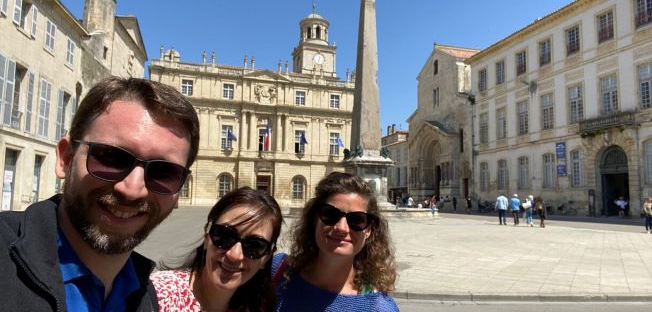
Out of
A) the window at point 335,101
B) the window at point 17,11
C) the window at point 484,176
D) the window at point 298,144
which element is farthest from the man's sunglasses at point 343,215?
the window at point 335,101

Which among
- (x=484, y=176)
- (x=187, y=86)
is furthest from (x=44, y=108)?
(x=484, y=176)

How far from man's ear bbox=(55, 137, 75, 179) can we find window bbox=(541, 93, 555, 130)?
31.3 m

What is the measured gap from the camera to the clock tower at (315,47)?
53875 millimetres

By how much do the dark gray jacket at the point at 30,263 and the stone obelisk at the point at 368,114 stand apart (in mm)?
14032

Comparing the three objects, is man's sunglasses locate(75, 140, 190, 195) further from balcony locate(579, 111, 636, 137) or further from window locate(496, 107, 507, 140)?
window locate(496, 107, 507, 140)

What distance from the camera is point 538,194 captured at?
2895 centimetres

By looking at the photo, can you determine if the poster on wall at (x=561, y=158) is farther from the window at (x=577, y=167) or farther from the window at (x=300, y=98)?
the window at (x=300, y=98)

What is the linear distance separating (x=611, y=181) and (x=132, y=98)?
29.2 metres

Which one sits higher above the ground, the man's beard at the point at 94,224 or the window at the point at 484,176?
the window at the point at 484,176

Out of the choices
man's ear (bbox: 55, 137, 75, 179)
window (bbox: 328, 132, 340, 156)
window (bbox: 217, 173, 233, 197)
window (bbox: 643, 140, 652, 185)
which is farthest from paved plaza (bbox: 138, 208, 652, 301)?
window (bbox: 328, 132, 340, 156)

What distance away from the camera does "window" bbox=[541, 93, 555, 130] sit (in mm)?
28438

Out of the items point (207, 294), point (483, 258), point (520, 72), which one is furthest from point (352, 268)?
point (520, 72)

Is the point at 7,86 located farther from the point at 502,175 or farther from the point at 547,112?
the point at 502,175

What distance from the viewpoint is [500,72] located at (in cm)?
3375
